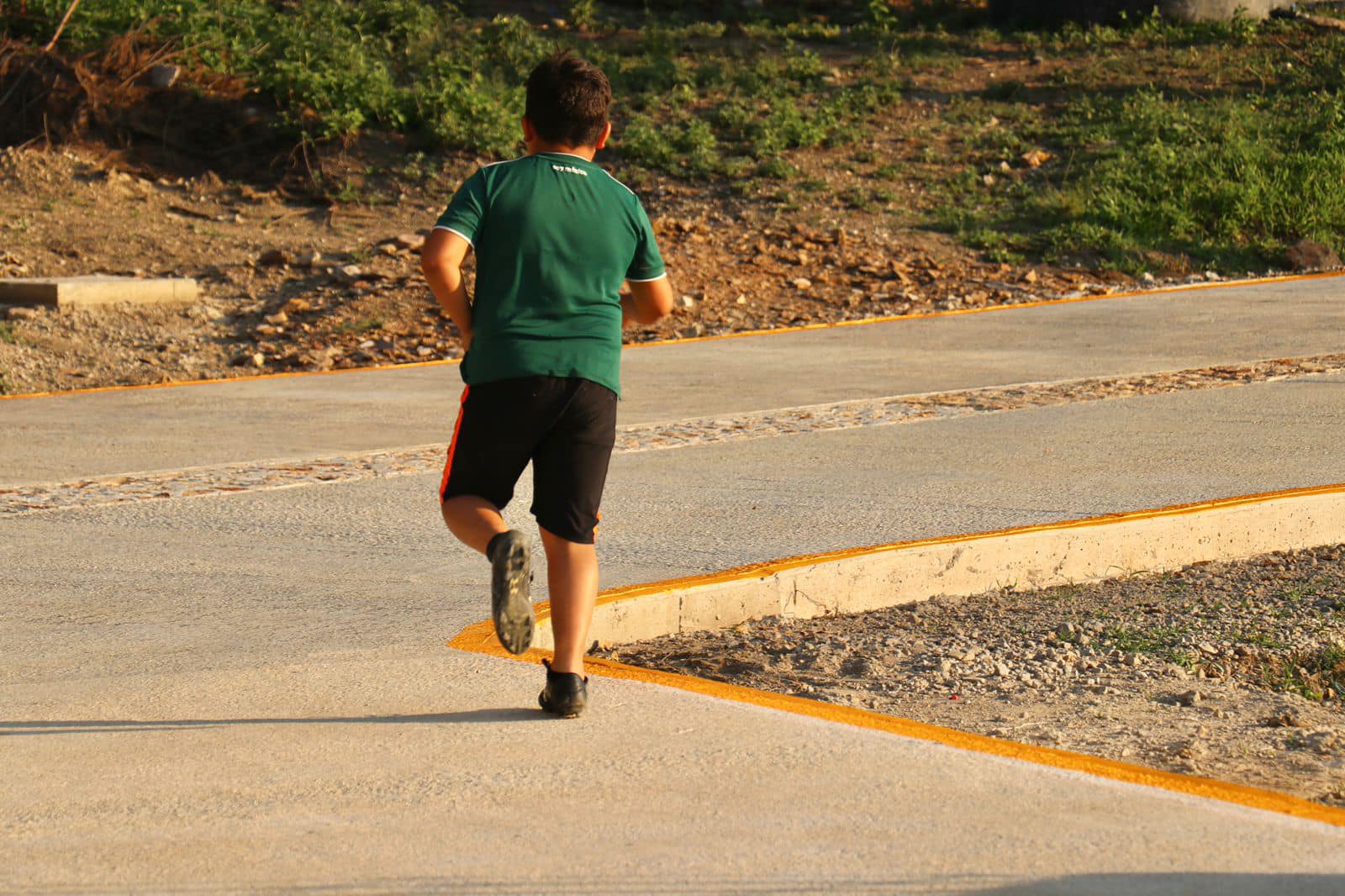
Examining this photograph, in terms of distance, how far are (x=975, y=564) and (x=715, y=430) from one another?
3.42 m

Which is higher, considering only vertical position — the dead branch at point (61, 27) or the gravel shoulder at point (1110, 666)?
the dead branch at point (61, 27)

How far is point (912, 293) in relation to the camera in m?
15.8

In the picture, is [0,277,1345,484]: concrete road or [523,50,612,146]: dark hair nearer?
[523,50,612,146]: dark hair

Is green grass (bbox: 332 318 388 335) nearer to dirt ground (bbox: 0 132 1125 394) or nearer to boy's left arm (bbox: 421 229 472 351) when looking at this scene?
dirt ground (bbox: 0 132 1125 394)

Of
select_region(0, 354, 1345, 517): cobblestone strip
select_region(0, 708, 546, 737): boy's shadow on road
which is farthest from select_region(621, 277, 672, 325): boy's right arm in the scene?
select_region(0, 354, 1345, 517): cobblestone strip

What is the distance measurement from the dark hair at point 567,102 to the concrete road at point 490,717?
142cm

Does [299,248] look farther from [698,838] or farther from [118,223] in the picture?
[698,838]

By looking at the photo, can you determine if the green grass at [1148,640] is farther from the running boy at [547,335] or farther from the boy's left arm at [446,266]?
the boy's left arm at [446,266]

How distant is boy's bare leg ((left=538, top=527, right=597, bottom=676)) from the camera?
453 cm

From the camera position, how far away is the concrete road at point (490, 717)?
346cm

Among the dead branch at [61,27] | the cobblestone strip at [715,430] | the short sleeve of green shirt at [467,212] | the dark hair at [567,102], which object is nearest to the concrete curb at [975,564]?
the short sleeve of green shirt at [467,212]

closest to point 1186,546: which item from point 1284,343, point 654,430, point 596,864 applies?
point 654,430

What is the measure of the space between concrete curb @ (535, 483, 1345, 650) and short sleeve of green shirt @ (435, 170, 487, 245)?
4.87ft

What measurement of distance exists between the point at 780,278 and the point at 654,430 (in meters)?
6.48
